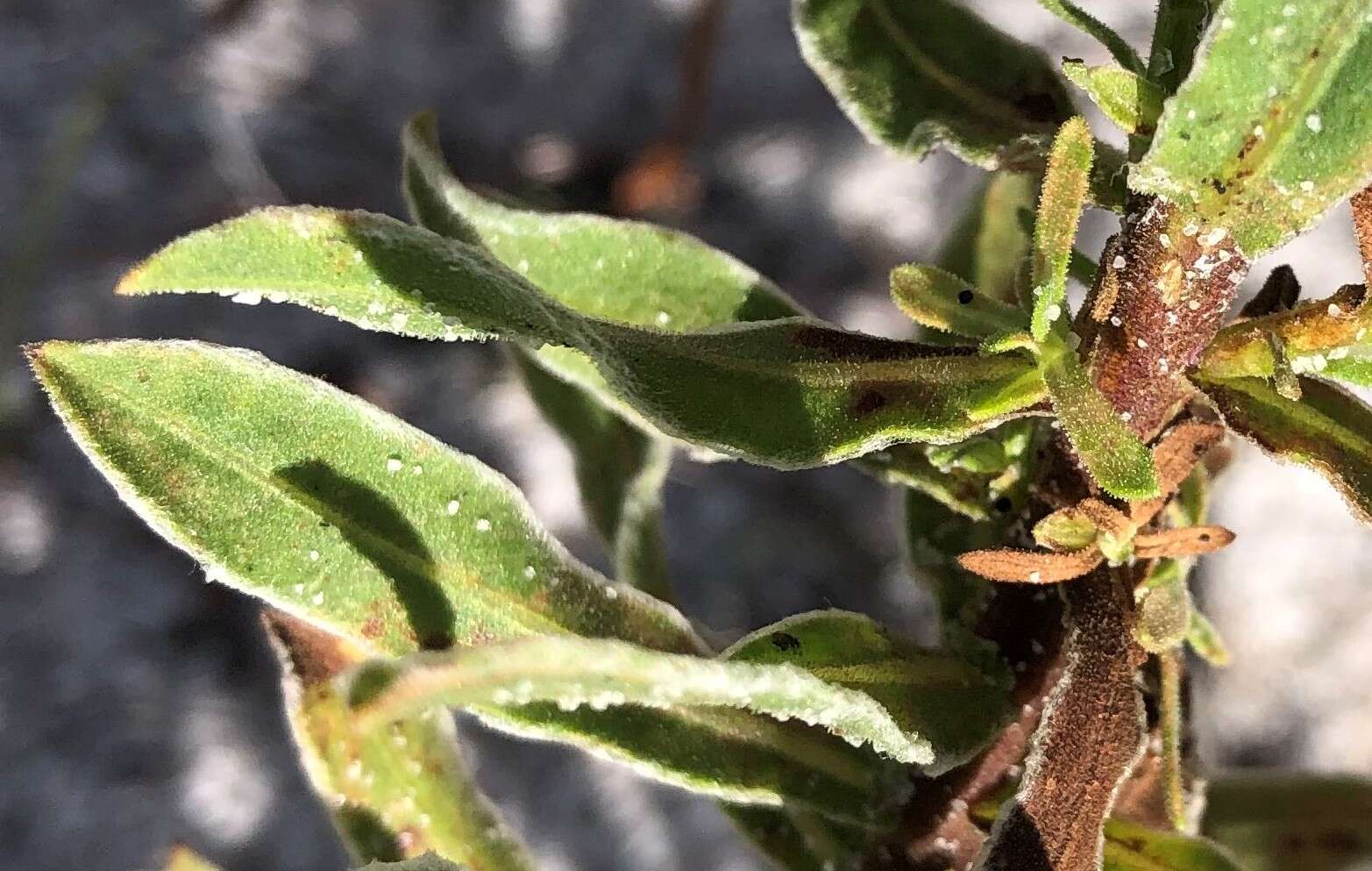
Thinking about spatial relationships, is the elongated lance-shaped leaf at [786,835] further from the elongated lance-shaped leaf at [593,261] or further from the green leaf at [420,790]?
the elongated lance-shaped leaf at [593,261]

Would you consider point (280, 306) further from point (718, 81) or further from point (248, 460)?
point (248, 460)

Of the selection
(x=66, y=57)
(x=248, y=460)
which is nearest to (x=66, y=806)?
(x=66, y=57)

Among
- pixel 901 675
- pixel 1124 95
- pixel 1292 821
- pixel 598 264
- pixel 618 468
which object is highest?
pixel 1124 95

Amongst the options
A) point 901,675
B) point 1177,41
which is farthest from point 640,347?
point 1177,41

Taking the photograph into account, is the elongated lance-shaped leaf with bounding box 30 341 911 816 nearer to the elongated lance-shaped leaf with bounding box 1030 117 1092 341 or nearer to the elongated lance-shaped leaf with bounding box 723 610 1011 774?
the elongated lance-shaped leaf with bounding box 723 610 1011 774

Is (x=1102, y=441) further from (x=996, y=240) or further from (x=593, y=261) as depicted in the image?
(x=996, y=240)

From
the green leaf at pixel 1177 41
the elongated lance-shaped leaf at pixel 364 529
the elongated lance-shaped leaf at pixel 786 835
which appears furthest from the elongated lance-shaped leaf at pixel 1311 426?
the elongated lance-shaped leaf at pixel 786 835

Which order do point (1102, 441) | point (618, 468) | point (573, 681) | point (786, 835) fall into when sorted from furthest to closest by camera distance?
point (618, 468) → point (786, 835) → point (1102, 441) → point (573, 681)

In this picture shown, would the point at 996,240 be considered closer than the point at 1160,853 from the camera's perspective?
No
